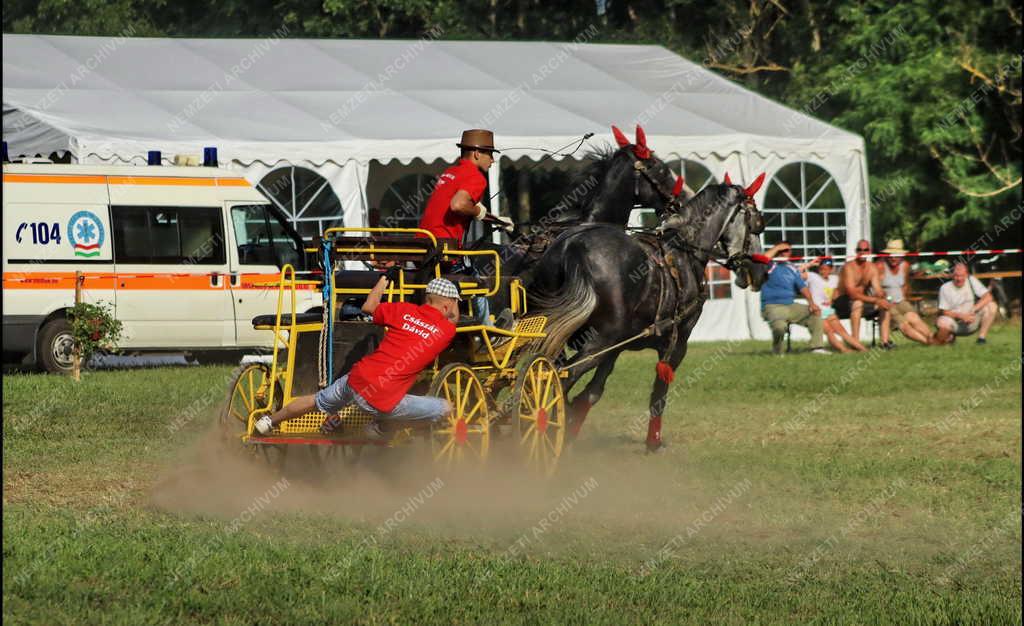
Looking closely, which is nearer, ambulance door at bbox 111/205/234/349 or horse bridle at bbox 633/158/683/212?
horse bridle at bbox 633/158/683/212

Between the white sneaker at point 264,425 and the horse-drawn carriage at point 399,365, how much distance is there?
0.06 m

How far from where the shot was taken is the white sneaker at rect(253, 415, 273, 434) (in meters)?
9.18

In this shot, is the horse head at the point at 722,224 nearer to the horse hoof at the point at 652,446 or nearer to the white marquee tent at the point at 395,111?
the horse hoof at the point at 652,446

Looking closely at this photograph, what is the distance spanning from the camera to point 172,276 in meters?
18.5

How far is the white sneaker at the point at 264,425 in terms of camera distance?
9.18 metres

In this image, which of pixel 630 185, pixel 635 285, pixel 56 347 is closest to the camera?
pixel 635 285

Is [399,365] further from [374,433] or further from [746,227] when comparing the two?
[746,227]

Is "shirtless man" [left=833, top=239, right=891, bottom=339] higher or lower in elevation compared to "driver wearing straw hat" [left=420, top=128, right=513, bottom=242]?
lower

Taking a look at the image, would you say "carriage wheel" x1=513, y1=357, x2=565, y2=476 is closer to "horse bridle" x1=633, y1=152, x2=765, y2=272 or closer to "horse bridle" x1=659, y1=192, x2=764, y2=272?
"horse bridle" x1=633, y1=152, x2=765, y2=272

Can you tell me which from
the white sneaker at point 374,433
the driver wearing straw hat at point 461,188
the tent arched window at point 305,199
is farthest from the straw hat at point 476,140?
the tent arched window at point 305,199

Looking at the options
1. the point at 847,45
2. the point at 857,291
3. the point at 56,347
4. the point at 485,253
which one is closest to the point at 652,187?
the point at 485,253

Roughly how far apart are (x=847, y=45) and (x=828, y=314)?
15.5 meters

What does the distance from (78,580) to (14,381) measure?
9985 mm

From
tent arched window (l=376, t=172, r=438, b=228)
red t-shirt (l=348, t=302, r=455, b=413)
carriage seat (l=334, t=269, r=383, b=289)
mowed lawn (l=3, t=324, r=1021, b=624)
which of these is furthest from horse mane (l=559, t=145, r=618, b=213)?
tent arched window (l=376, t=172, r=438, b=228)
